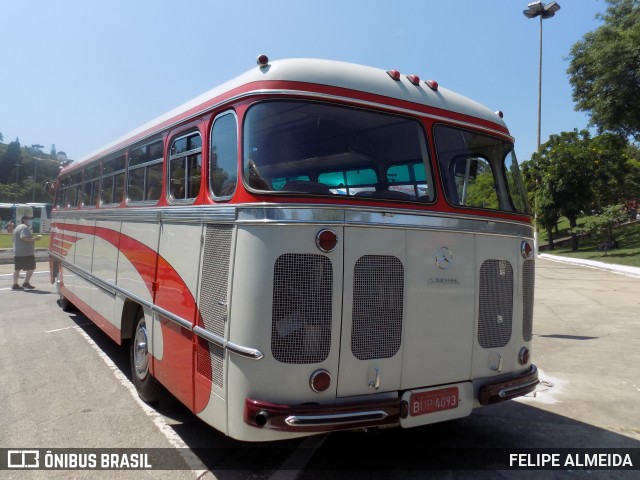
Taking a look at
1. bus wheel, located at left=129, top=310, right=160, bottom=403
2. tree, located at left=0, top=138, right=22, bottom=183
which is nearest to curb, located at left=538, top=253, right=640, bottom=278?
bus wheel, located at left=129, top=310, right=160, bottom=403

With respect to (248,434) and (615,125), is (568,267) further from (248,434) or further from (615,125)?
(248,434)

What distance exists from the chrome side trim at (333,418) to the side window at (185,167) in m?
1.96

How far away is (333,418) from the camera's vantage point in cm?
329

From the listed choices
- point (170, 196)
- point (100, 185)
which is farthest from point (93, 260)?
point (170, 196)

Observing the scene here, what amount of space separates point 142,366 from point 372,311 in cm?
298

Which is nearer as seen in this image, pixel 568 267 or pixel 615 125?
pixel 568 267

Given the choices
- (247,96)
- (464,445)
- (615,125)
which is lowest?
(464,445)

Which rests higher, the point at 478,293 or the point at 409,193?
the point at 409,193

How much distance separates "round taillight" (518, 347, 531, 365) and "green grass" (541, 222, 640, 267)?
1973cm

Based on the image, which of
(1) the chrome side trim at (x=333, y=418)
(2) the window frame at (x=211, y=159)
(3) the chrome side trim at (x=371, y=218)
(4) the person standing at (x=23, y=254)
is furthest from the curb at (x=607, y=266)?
A: (4) the person standing at (x=23, y=254)

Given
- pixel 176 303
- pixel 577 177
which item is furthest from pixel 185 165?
pixel 577 177

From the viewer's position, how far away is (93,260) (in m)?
7.40

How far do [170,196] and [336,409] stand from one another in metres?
2.52

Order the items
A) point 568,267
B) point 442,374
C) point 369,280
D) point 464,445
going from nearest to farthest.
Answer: point 369,280, point 442,374, point 464,445, point 568,267
